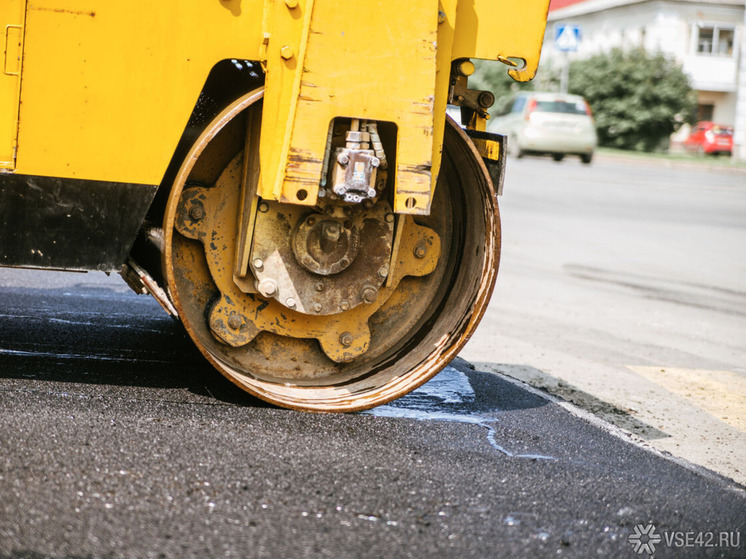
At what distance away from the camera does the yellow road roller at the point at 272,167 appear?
382cm

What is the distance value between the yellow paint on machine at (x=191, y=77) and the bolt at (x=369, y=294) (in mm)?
639

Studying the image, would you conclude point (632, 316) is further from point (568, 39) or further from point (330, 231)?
point (568, 39)

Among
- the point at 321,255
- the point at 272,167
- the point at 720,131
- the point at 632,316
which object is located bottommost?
the point at 632,316

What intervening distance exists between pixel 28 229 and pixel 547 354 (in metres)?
3.52

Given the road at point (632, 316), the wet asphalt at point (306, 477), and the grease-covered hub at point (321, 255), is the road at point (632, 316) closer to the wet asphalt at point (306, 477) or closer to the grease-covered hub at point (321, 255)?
the wet asphalt at point (306, 477)

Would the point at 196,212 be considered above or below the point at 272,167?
below

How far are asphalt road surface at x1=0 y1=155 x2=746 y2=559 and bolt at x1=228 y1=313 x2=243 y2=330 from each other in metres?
0.32

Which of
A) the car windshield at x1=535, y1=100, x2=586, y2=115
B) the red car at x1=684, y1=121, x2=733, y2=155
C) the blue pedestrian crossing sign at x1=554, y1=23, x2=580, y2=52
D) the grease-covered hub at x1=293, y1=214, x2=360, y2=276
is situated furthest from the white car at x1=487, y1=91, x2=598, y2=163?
the grease-covered hub at x1=293, y1=214, x2=360, y2=276

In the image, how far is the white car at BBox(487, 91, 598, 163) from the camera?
23.3m

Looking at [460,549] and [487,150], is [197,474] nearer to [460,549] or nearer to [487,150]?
[460,549]

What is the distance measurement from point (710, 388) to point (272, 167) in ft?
10.4

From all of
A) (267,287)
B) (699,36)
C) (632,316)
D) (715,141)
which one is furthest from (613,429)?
(699,36)

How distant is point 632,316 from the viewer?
7.80 meters

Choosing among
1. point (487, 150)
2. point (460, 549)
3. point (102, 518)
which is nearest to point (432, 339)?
point (487, 150)
